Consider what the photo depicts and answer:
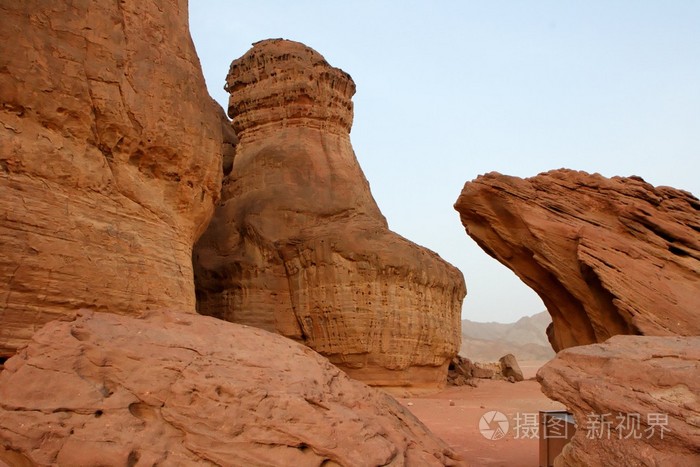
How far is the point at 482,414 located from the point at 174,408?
8501mm

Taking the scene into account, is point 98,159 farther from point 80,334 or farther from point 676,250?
point 676,250

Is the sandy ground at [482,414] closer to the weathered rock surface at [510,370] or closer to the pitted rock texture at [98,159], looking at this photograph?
the weathered rock surface at [510,370]

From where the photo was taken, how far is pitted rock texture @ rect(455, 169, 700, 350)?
26.1ft

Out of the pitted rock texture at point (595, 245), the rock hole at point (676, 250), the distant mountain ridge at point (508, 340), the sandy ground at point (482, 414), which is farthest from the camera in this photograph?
the distant mountain ridge at point (508, 340)

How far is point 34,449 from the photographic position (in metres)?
3.42

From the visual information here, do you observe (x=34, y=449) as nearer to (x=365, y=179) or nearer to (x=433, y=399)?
(x=433, y=399)

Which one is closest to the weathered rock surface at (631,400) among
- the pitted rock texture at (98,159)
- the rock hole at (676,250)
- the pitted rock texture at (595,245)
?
the pitted rock texture at (595,245)

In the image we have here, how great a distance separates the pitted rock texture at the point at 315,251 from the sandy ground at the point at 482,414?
1417mm

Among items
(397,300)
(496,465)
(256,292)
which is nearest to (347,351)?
(397,300)

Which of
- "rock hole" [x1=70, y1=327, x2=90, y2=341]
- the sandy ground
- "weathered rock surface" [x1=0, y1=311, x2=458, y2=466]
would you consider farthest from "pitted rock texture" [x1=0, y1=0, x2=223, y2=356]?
the sandy ground

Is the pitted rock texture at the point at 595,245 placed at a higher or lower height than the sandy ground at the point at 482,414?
higher

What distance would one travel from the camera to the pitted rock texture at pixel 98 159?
7.57 metres

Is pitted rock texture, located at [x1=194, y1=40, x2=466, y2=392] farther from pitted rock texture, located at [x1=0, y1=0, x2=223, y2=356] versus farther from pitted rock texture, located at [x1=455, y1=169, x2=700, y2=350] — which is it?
pitted rock texture, located at [x1=455, y1=169, x2=700, y2=350]

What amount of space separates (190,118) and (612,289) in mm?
7146
